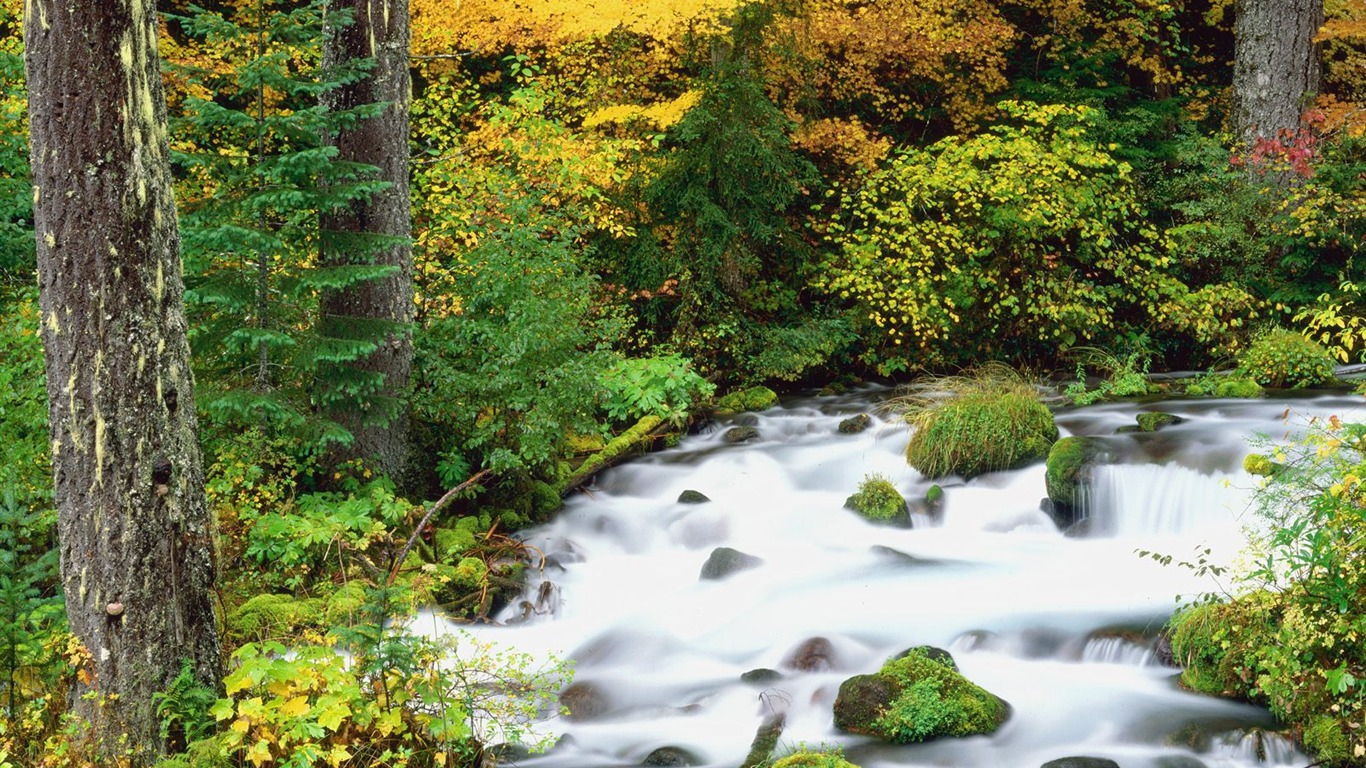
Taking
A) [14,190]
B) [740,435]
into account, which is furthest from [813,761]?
[14,190]

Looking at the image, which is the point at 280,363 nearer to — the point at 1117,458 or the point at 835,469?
the point at 835,469

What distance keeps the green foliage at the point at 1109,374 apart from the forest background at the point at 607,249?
229 mm

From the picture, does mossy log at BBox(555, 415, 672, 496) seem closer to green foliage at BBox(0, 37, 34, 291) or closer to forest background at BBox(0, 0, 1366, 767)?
forest background at BBox(0, 0, 1366, 767)

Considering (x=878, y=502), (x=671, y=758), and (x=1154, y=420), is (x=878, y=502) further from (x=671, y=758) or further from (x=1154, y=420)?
(x=671, y=758)

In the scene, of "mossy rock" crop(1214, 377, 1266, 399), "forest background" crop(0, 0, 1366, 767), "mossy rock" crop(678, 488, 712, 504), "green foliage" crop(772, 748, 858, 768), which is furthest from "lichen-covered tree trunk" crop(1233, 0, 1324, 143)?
"green foliage" crop(772, 748, 858, 768)

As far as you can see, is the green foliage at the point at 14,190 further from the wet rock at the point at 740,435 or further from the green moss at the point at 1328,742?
the green moss at the point at 1328,742

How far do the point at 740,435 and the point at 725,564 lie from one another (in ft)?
9.64

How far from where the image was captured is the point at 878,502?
31.7 feet

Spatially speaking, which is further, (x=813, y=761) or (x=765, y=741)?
(x=765, y=741)

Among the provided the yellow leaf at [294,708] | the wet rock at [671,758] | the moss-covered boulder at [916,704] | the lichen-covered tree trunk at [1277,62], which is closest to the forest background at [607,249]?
the yellow leaf at [294,708]

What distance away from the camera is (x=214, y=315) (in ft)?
27.4

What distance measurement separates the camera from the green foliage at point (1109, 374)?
11969 mm

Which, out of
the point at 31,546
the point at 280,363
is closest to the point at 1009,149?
the point at 280,363

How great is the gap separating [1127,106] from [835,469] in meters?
9.05
